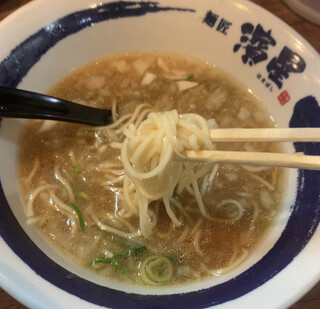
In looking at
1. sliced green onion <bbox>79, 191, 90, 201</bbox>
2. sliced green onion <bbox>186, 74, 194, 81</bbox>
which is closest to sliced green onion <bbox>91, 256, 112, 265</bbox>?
sliced green onion <bbox>79, 191, 90, 201</bbox>

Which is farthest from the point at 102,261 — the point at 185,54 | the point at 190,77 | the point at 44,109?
the point at 185,54

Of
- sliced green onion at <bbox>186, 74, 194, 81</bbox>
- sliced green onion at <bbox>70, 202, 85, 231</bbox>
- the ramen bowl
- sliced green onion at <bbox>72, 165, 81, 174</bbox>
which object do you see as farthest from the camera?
sliced green onion at <bbox>186, 74, 194, 81</bbox>

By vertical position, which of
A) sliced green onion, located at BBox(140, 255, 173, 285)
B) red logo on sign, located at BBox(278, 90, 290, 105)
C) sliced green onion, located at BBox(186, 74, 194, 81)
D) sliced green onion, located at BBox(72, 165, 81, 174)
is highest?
red logo on sign, located at BBox(278, 90, 290, 105)

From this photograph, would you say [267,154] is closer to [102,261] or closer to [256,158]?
[256,158]

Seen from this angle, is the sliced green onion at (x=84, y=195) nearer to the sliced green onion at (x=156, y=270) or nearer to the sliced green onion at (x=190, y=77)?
the sliced green onion at (x=156, y=270)

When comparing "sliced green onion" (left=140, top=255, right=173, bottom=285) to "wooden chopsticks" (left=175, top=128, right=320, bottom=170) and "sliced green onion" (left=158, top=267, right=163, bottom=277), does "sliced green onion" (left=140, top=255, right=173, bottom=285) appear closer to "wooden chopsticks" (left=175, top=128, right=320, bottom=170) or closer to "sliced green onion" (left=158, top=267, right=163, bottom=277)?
→ "sliced green onion" (left=158, top=267, right=163, bottom=277)

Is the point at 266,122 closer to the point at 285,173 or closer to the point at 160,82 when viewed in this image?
the point at 285,173

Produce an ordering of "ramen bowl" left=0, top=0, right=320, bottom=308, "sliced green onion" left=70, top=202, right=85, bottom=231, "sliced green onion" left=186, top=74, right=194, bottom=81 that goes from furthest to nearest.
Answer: "sliced green onion" left=186, top=74, right=194, bottom=81 < "sliced green onion" left=70, top=202, right=85, bottom=231 < "ramen bowl" left=0, top=0, right=320, bottom=308

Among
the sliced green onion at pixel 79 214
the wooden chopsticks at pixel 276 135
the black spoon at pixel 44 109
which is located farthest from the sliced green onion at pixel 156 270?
the black spoon at pixel 44 109
